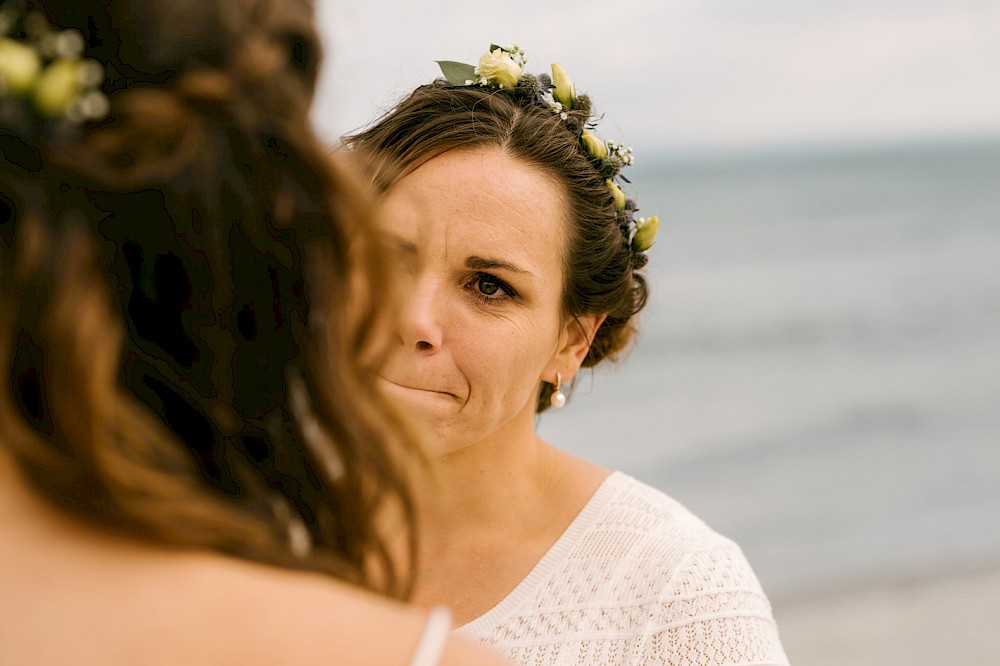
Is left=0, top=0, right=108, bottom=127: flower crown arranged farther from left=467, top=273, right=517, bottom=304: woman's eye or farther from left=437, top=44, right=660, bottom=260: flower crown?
left=437, top=44, right=660, bottom=260: flower crown

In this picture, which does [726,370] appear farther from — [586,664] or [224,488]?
[224,488]

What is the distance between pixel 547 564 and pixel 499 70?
158 cm

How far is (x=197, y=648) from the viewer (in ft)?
3.70

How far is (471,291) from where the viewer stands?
3.10m

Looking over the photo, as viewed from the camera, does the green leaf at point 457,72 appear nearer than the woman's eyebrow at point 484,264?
No

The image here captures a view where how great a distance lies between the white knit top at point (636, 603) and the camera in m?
2.86

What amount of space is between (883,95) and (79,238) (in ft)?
102

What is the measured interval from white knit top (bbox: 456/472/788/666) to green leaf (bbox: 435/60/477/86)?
1468mm

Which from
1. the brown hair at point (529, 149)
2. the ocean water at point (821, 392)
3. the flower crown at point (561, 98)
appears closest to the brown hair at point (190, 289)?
the brown hair at point (529, 149)

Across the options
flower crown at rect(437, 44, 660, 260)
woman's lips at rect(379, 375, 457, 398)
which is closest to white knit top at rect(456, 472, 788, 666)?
woman's lips at rect(379, 375, 457, 398)

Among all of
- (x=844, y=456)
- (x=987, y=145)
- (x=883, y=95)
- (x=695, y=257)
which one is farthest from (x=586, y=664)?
(x=987, y=145)

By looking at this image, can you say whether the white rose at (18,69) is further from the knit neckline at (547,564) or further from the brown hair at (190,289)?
the knit neckline at (547,564)

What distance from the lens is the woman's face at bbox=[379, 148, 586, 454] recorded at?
3008 millimetres

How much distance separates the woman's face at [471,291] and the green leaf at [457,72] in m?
0.39
